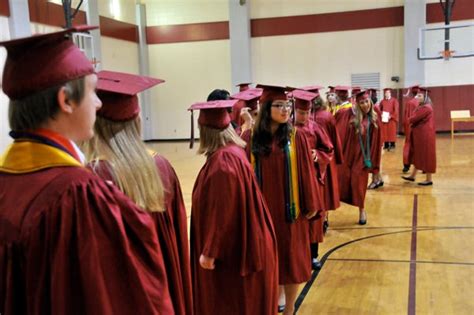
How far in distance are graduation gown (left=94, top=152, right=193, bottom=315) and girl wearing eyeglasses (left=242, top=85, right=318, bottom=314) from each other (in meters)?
1.39

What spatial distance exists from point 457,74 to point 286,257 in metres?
15.9

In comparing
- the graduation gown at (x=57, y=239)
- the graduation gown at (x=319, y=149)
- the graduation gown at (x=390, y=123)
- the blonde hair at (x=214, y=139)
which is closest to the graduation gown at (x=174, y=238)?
the blonde hair at (x=214, y=139)

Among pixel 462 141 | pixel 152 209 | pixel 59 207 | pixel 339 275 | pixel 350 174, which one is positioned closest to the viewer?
pixel 59 207

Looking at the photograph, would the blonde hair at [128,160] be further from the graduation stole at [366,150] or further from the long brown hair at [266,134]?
the graduation stole at [366,150]

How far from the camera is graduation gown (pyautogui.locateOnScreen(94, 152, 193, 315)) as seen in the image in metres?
1.96

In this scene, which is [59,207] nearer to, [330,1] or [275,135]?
[275,135]

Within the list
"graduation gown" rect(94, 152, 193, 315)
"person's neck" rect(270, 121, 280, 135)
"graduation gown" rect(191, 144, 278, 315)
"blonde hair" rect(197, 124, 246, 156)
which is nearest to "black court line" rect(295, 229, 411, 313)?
"graduation gown" rect(191, 144, 278, 315)

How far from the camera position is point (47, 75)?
45.6 inches

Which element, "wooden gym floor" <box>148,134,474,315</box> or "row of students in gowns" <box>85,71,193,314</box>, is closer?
"row of students in gowns" <box>85,71,193,314</box>

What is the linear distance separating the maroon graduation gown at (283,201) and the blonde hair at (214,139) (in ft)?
2.35

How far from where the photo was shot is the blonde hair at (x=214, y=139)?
280cm

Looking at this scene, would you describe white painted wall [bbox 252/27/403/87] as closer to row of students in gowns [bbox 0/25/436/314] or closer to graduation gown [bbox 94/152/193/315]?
row of students in gowns [bbox 0/25/436/314]

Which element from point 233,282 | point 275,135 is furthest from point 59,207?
point 275,135

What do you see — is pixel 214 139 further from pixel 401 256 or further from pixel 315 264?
pixel 401 256
